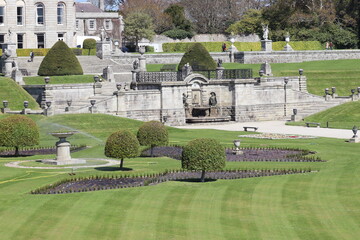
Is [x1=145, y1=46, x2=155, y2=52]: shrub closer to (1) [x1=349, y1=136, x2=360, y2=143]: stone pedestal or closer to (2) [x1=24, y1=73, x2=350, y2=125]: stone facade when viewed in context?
(2) [x1=24, y1=73, x2=350, y2=125]: stone facade

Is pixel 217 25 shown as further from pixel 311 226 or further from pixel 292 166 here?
pixel 311 226

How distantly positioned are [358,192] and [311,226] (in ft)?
20.3

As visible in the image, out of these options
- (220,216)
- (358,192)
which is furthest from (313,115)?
(220,216)

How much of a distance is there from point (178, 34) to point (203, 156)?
86.0 m

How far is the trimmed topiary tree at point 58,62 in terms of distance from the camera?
261 ft

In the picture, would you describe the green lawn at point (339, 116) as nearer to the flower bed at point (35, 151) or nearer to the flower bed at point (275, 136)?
the flower bed at point (275, 136)

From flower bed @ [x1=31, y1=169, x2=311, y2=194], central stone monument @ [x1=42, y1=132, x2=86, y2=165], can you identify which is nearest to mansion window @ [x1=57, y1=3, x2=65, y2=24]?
central stone monument @ [x1=42, y1=132, x2=86, y2=165]

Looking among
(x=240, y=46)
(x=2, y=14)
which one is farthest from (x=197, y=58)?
(x=2, y=14)

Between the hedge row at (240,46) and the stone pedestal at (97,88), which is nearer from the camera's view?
the stone pedestal at (97,88)

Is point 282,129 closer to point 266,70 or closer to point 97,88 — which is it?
point 97,88

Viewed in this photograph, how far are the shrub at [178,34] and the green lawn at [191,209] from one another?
79.9m

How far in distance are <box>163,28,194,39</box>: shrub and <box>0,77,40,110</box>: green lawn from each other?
47852 millimetres

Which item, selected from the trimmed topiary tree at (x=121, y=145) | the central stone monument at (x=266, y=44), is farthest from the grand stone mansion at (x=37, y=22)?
the trimmed topiary tree at (x=121, y=145)

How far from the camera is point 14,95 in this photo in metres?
72.8
